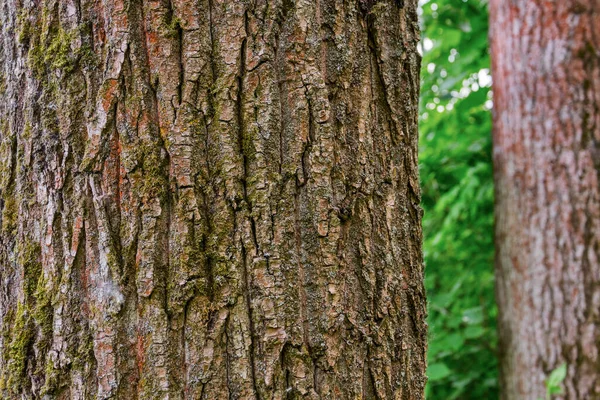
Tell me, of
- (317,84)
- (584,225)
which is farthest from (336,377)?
(584,225)

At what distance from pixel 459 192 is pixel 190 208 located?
3026 millimetres

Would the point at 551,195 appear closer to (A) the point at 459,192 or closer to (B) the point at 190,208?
(A) the point at 459,192

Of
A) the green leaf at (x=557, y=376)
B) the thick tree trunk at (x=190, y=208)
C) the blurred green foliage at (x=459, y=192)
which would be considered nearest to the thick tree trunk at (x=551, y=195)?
the green leaf at (x=557, y=376)

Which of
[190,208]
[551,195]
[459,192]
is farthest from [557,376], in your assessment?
[190,208]

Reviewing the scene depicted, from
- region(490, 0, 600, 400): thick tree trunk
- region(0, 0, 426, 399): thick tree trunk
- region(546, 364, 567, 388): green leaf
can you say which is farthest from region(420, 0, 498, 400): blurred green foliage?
region(0, 0, 426, 399): thick tree trunk

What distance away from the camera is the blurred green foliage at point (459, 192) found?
3.75 meters

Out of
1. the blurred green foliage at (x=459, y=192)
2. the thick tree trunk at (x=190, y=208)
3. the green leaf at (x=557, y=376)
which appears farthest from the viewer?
the blurred green foliage at (x=459, y=192)

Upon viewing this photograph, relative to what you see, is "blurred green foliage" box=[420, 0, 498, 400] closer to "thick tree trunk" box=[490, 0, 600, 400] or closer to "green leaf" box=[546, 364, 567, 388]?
"thick tree trunk" box=[490, 0, 600, 400]

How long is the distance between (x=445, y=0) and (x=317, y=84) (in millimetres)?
3019

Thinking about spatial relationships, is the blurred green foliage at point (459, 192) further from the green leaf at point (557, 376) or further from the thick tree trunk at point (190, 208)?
the thick tree trunk at point (190, 208)

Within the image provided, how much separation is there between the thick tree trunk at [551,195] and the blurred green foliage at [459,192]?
308 millimetres

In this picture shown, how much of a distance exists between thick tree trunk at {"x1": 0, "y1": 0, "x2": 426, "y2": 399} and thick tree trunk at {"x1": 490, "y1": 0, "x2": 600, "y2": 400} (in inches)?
102

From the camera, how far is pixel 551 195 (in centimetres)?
333

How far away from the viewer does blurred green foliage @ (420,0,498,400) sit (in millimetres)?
3748
